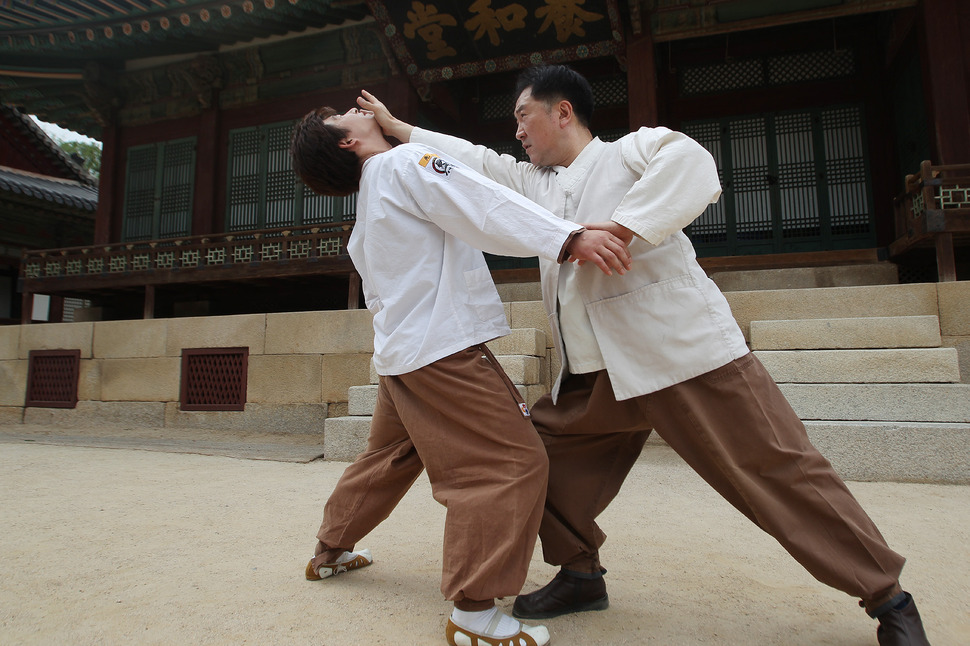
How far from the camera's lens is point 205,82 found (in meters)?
8.30

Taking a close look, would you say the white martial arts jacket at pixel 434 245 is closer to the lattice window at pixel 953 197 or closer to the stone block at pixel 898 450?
the stone block at pixel 898 450

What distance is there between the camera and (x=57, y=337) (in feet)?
23.9

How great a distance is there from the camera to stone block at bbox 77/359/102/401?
6.97 meters

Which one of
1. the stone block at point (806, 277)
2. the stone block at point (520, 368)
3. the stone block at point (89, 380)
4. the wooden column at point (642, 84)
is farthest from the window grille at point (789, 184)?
the stone block at point (89, 380)

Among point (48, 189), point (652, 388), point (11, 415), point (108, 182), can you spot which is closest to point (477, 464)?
point (652, 388)

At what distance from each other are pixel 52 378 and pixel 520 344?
625 centimetres

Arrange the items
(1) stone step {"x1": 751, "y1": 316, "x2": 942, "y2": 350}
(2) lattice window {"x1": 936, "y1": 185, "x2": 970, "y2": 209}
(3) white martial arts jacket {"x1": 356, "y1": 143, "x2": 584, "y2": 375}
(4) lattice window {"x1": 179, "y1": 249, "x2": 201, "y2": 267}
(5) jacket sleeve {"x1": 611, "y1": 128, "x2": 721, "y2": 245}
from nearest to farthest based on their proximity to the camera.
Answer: (5) jacket sleeve {"x1": 611, "y1": 128, "x2": 721, "y2": 245}, (3) white martial arts jacket {"x1": 356, "y1": 143, "x2": 584, "y2": 375}, (1) stone step {"x1": 751, "y1": 316, "x2": 942, "y2": 350}, (2) lattice window {"x1": 936, "y1": 185, "x2": 970, "y2": 209}, (4) lattice window {"x1": 179, "y1": 249, "x2": 201, "y2": 267}

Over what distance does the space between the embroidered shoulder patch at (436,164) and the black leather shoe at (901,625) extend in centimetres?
144

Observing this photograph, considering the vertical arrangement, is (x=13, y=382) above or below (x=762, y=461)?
above

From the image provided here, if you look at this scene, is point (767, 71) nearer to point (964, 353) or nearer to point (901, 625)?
point (964, 353)

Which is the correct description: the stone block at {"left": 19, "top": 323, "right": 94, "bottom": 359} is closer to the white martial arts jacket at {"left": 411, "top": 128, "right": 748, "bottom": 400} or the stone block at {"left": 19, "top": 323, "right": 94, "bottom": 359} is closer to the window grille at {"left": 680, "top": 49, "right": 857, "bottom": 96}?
the white martial arts jacket at {"left": 411, "top": 128, "right": 748, "bottom": 400}

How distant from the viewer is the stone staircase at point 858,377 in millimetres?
3160

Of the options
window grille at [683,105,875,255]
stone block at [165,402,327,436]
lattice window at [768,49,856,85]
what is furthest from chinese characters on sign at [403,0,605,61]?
stone block at [165,402,327,436]

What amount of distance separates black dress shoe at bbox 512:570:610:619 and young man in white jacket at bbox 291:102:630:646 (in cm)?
16
